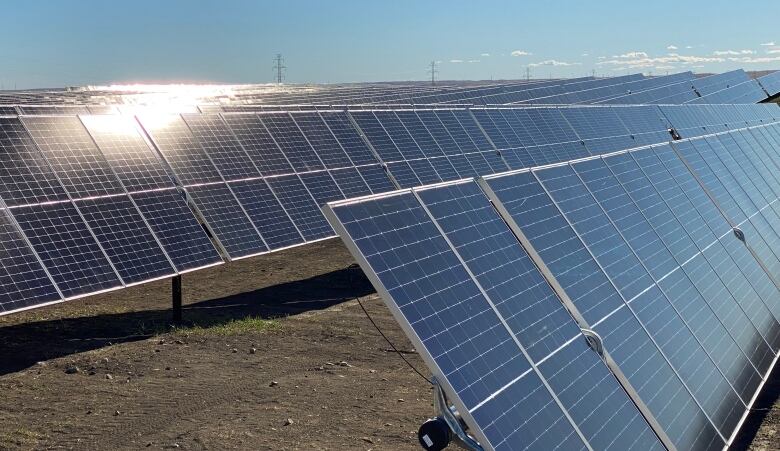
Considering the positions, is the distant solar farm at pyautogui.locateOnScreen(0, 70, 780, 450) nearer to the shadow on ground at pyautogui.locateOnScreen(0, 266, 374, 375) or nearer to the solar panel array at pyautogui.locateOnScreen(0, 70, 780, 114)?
the shadow on ground at pyautogui.locateOnScreen(0, 266, 374, 375)

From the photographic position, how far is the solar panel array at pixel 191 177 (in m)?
12.5

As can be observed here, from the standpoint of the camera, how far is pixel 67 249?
1230 centimetres

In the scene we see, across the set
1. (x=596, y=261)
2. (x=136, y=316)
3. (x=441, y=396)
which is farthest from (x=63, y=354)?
(x=441, y=396)

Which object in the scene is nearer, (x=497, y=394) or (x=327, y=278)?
(x=497, y=394)

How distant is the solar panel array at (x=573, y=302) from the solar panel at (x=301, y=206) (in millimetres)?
6767

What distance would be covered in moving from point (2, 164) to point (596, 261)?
9.17 metres

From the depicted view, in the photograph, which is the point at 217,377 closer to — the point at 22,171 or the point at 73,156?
the point at 22,171

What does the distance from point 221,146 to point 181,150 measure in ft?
3.36

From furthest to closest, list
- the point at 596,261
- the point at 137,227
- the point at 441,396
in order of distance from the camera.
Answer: the point at 137,227, the point at 596,261, the point at 441,396

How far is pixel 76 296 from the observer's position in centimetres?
1168

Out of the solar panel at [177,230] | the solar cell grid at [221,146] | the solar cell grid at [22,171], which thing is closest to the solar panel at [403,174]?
the solar cell grid at [221,146]

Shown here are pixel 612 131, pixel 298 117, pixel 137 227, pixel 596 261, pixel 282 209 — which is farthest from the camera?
pixel 612 131

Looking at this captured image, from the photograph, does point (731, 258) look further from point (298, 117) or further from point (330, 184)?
point (298, 117)

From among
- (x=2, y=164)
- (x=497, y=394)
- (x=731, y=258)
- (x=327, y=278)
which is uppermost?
(x=2, y=164)
